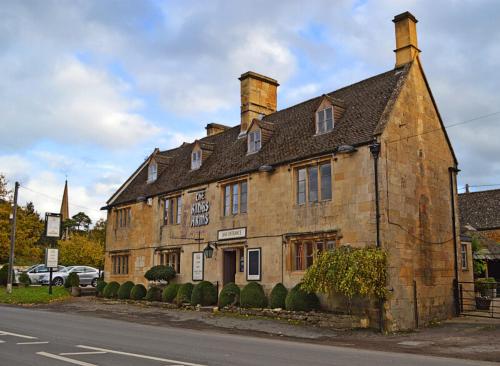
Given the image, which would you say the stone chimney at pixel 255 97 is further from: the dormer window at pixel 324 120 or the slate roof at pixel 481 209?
the slate roof at pixel 481 209

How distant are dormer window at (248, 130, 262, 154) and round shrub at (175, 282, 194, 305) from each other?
7153mm

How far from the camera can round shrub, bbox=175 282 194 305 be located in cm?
2484

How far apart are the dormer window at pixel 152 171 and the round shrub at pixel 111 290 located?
658cm

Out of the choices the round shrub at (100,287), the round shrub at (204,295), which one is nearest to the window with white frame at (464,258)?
the round shrub at (204,295)

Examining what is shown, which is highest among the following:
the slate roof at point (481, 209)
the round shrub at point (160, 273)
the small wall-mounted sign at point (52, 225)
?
the slate roof at point (481, 209)

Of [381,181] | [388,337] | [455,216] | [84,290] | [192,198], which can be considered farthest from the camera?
[84,290]

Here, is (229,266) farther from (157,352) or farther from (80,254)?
(80,254)

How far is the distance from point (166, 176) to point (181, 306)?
29.9 feet

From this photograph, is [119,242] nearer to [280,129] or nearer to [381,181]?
[280,129]

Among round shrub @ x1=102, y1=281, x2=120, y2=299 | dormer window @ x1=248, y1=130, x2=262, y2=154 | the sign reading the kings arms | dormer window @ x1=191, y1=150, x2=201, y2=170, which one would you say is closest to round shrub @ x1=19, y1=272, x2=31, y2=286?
round shrub @ x1=102, y1=281, x2=120, y2=299

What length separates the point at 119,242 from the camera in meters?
32.5

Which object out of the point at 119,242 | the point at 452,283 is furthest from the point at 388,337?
the point at 119,242

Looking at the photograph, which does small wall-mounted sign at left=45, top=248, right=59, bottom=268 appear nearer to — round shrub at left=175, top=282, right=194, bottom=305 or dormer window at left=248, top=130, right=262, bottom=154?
round shrub at left=175, top=282, right=194, bottom=305

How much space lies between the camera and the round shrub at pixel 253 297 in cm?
2141
